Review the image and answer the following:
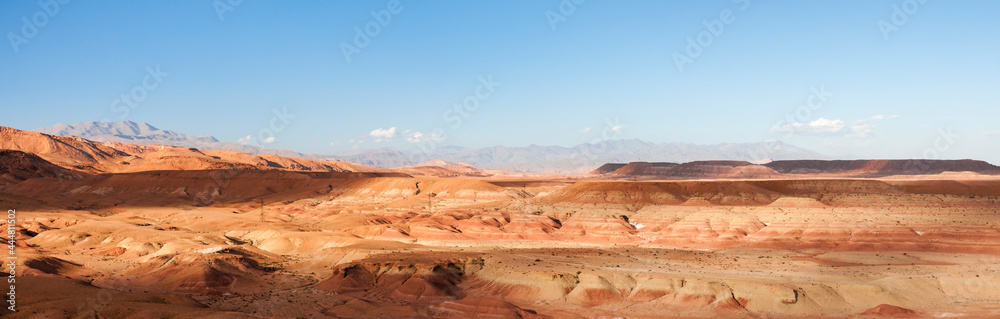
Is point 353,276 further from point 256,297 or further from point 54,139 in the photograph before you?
point 54,139

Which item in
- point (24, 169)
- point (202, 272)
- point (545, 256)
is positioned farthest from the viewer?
point (24, 169)

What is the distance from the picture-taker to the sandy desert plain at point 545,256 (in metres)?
A: 36.2

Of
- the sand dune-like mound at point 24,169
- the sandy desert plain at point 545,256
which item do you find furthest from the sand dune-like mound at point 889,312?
the sand dune-like mound at point 24,169

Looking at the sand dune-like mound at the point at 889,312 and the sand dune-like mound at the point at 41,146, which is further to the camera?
the sand dune-like mound at the point at 41,146

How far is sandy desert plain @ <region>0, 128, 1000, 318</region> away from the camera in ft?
119

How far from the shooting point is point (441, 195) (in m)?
114

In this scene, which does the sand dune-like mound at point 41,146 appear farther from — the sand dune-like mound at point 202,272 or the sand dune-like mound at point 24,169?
the sand dune-like mound at point 202,272

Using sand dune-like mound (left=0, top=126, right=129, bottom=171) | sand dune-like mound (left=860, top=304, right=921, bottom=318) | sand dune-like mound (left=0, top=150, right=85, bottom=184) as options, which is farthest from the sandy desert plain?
sand dune-like mound (left=0, top=126, right=129, bottom=171)

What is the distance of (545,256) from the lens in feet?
168

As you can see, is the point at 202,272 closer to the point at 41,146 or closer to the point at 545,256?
the point at 545,256

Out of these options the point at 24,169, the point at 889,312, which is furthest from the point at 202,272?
the point at 24,169

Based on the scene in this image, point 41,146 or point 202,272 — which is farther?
point 41,146

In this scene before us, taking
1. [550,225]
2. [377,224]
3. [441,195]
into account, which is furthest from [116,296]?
[441,195]

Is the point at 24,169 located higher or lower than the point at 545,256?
higher
